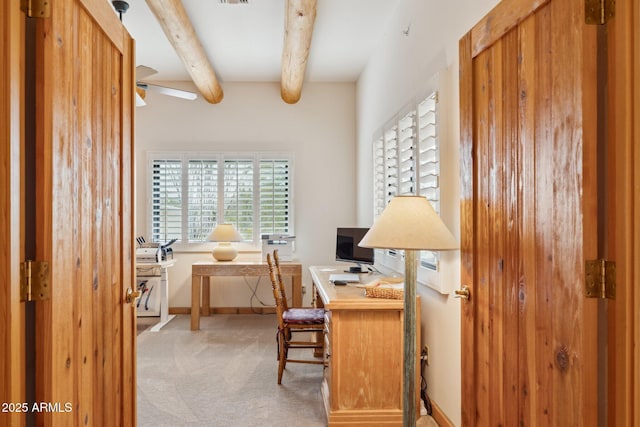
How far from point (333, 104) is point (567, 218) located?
15.2ft

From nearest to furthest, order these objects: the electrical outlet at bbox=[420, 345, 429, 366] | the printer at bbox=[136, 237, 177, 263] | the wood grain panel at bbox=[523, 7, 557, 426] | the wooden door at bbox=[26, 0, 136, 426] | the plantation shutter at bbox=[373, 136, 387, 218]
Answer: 1. the wooden door at bbox=[26, 0, 136, 426]
2. the wood grain panel at bbox=[523, 7, 557, 426]
3. the electrical outlet at bbox=[420, 345, 429, 366]
4. the plantation shutter at bbox=[373, 136, 387, 218]
5. the printer at bbox=[136, 237, 177, 263]

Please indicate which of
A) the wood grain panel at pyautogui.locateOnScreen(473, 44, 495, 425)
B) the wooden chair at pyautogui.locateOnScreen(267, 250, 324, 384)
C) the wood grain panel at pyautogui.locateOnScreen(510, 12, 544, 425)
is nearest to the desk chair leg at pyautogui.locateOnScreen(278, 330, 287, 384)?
the wooden chair at pyautogui.locateOnScreen(267, 250, 324, 384)

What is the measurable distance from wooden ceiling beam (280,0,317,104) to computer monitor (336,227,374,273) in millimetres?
1600

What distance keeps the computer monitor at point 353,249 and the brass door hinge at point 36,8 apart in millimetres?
2752

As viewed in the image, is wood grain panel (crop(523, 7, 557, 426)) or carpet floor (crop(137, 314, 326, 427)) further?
carpet floor (crop(137, 314, 326, 427))

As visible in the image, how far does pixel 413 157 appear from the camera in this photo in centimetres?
305

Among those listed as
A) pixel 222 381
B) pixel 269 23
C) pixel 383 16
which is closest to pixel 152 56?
pixel 269 23

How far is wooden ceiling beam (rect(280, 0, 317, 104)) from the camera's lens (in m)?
3.12

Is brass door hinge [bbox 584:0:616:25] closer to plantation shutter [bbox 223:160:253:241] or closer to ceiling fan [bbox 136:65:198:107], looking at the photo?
ceiling fan [bbox 136:65:198:107]

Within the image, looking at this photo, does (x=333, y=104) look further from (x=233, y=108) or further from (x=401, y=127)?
(x=401, y=127)

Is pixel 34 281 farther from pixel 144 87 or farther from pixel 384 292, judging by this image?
pixel 144 87

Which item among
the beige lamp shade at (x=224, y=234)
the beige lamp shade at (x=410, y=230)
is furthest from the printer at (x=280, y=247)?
the beige lamp shade at (x=410, y=230)

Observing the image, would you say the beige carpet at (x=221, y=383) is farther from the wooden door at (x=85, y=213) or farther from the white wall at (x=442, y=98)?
the wooden door at (x=85, y=213)

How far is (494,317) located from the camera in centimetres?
166
